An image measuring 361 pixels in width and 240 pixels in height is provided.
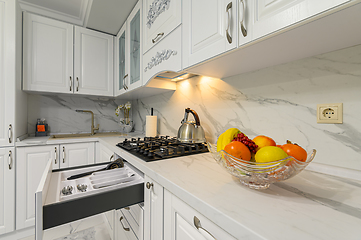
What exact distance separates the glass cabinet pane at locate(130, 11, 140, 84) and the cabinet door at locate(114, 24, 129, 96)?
0.15m

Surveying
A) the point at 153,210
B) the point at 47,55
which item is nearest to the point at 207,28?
the point at 153,210

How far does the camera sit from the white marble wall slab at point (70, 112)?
2193mm

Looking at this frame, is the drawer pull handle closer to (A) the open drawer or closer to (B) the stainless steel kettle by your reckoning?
(A) the open drawer

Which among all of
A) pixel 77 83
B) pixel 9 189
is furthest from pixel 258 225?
pixel 77 83

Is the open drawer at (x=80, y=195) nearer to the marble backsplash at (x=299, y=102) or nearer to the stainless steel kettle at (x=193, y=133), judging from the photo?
the stainless steel kettle at (x=193, y=133)

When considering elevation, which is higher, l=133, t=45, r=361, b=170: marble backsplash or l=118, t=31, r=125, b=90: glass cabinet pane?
l=118, t=31, r=125, b=90: glass cabinet pane

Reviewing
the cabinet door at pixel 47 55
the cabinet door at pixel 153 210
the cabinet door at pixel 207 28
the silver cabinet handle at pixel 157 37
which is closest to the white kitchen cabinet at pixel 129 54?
the silver cabinet handle at pixel 157 37

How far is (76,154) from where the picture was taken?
6.23 ft

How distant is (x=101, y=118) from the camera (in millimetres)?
2625

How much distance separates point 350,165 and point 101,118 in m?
2.73

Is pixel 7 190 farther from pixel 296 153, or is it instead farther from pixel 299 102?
pixel 299 102

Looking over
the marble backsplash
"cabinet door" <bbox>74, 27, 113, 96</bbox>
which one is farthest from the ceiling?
the marble backsplash

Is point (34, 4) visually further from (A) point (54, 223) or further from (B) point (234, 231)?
(B) point (234, 231)

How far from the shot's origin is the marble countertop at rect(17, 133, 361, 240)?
0.37 metres
